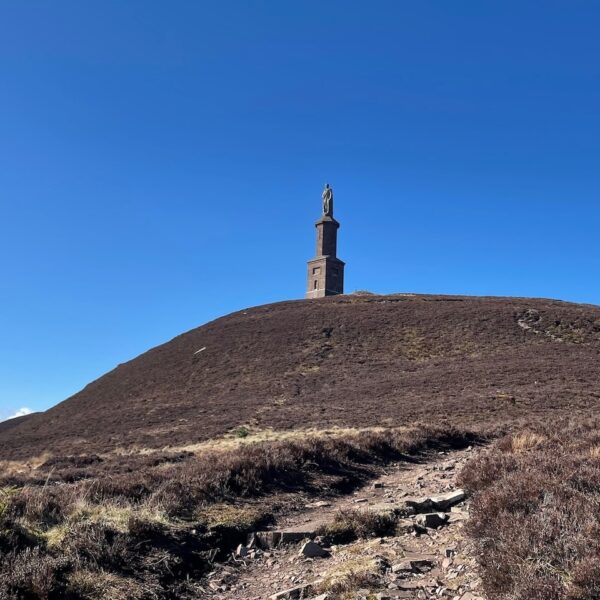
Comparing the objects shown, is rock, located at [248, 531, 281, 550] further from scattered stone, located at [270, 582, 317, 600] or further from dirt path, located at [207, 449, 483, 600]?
scattered stone, located at [270, 582, 317, 600]

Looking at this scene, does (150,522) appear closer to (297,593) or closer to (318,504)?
(297,593)

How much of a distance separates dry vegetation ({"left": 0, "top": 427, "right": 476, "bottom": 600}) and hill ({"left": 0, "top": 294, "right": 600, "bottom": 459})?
1176cm

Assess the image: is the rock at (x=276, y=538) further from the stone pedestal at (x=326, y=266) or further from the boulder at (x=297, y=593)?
the stone pedestal at (x=326, y=266)

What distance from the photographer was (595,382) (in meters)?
26.7

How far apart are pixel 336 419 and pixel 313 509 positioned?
1549 centimetres

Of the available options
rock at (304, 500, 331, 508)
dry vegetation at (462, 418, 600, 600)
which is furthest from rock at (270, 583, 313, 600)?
rock at (304, 500, 331, 508)

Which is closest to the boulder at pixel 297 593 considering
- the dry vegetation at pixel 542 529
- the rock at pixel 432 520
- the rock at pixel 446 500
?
the dry vegetation at pixel 542 529

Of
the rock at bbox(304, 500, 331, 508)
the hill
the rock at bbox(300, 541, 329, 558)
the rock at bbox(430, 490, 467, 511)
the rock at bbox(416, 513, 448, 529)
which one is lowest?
the rock at bbox(300, 541, 329, 558)

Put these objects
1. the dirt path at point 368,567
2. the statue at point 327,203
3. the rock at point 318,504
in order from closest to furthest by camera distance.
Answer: the dirt path at point 368,567
the rock at point 318,504
the statue at point 327,203

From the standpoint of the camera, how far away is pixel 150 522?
661 centimetres

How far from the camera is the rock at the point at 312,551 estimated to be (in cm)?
631

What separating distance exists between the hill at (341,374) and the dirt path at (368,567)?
14184 mm

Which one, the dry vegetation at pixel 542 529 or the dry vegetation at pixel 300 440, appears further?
the dry vegetation at pixel 300 440

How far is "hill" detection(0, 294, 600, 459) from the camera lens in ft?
82.3
